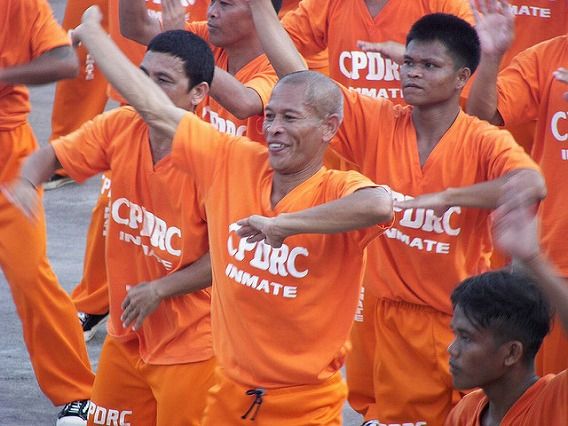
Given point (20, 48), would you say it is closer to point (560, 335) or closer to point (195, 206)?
point (195, 206)

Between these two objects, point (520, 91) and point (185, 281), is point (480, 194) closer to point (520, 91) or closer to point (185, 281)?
point (520, 91)

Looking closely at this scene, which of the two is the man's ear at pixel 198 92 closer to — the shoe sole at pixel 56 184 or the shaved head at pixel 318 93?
the shaved head at pixel 318 93

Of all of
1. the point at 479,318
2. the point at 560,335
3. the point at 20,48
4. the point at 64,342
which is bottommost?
the point at 64,342

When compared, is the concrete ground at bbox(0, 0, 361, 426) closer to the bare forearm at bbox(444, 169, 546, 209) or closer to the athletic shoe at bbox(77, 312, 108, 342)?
the athletic shoe at bbox(77, 312, 108, 342)

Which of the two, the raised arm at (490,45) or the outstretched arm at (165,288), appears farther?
the raised arm at (490,45)

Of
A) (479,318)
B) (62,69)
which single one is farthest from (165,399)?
(62,69)

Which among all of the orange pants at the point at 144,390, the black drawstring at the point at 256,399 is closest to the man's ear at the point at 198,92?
the orange pants at the point at 144,390

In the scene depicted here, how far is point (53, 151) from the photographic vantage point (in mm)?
6156

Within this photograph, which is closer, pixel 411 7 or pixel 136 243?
pixel 136 243

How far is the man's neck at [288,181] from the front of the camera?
18.0 feet

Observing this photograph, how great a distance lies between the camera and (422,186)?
6.11 metres

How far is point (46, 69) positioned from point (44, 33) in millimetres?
266

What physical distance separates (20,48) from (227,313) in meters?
2.51

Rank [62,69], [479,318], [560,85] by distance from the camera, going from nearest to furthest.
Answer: [479,318] < [560,85] < [62,69]
